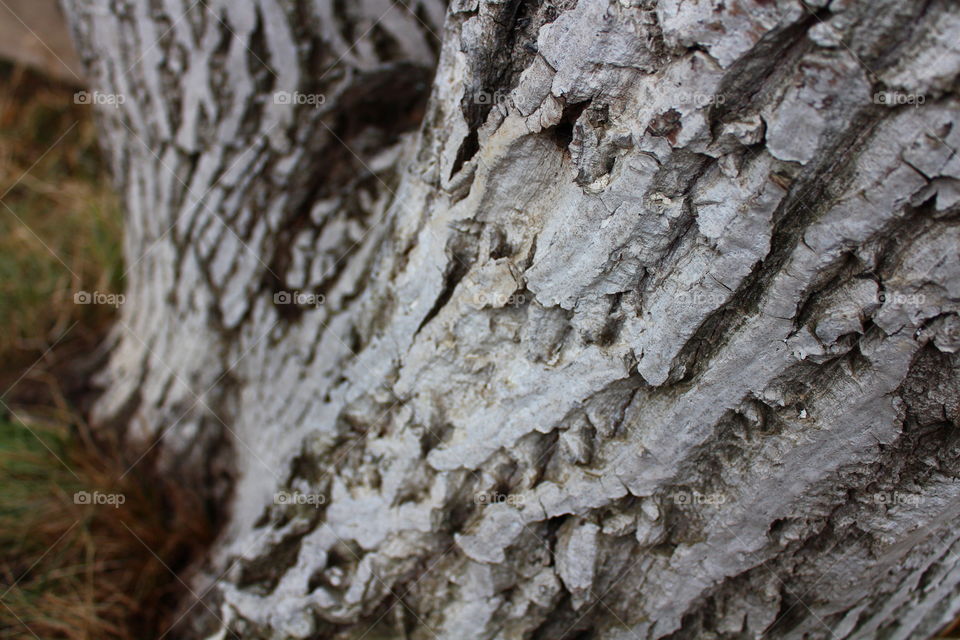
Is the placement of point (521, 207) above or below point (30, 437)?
above

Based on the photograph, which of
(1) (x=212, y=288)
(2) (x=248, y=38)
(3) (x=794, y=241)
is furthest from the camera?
(1) (x=212, y=288)

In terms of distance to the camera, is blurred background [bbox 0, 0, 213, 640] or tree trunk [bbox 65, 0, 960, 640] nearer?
tree trunk [bbox 65, 0, 960, 640]

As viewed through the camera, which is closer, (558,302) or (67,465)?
(558,302)

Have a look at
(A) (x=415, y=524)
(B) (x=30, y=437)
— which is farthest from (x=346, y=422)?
(B) (x=30, y=437)

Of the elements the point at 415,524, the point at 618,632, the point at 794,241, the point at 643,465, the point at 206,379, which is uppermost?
the point at 794,241

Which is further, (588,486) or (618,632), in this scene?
(618,632)

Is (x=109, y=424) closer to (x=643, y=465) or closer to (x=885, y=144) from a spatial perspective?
(x=643, y=465)

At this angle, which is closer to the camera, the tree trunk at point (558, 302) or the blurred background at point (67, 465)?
the tree trunk at point (558, 302)

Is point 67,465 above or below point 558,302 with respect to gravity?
below
